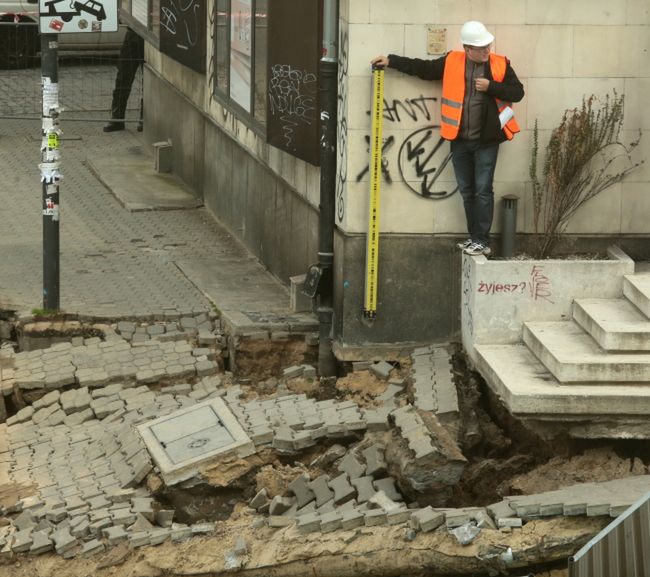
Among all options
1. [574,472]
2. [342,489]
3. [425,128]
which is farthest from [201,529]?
[425,128]

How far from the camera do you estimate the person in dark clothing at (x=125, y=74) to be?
22.2m

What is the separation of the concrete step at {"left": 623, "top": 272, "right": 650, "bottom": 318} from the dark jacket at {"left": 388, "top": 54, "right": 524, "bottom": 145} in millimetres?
1326

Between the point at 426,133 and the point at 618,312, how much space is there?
6.08 ft

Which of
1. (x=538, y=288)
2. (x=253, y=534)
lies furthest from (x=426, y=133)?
(x=253, y=534)

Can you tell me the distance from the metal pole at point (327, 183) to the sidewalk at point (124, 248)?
0.38 m

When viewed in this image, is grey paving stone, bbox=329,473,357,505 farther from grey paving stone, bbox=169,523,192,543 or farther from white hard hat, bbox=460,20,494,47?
white hard hat, bbox=460,20,494,47

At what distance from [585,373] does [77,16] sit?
5.04 metres

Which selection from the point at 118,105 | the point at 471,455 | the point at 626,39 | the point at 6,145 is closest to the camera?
the point at 471,455

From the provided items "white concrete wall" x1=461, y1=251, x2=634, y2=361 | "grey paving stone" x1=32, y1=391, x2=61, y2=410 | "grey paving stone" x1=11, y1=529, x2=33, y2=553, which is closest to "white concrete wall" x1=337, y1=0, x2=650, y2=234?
"white concrete wall" x1=461, y1=251, x2=634, y2=361

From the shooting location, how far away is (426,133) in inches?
482

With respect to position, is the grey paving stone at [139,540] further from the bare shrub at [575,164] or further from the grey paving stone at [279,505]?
the bare shrub at [575,164]

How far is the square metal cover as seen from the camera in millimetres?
11102

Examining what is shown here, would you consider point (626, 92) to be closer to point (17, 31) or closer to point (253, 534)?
point (253, 534)

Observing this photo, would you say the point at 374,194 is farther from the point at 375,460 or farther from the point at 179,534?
the point at 179,534
